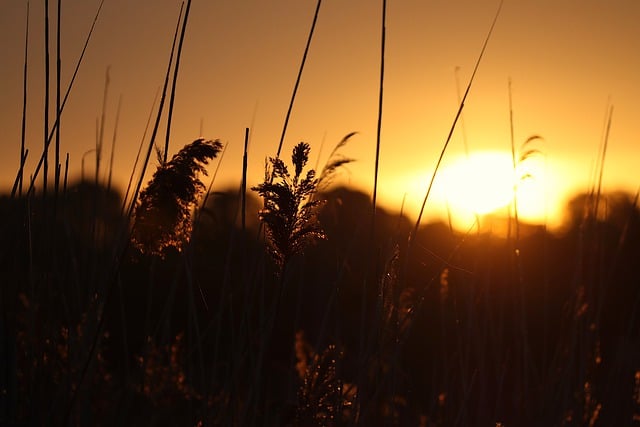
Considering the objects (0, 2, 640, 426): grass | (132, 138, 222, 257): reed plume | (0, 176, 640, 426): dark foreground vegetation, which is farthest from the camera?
(0, 176, 640, 426): dark foreground vegetation

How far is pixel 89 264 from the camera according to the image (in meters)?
2.39

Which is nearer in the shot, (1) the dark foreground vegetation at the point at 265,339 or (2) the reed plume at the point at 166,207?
(2) the reed plume at the point at 166,207

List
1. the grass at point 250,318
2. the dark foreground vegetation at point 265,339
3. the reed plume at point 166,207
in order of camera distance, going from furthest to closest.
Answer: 1. the dark foreground vegetation at point 265,339
2. the grass at point 250,318
3. the reed plume at point 166,207

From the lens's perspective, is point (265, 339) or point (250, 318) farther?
point (250, 318)

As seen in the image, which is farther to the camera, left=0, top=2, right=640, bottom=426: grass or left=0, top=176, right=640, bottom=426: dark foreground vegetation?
left=0, top=176, right=640, bottom=426: dark foreground vegetation

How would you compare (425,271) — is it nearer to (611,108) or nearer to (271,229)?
(611,108)

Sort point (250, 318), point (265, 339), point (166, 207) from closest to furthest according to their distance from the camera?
point (166, 207), point (265, 339), point (250, 318)

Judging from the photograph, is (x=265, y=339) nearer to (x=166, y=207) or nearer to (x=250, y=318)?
(x=250, y=318)

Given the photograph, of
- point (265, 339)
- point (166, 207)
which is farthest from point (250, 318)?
point (166, 207)

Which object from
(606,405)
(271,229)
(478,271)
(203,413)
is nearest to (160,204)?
(271,229)

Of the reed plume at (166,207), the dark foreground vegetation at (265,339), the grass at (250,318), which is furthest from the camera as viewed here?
the dark foreground vegetation at (265,339)

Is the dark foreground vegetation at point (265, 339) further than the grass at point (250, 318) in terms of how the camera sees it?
Yes

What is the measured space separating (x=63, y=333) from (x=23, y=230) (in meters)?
0.34

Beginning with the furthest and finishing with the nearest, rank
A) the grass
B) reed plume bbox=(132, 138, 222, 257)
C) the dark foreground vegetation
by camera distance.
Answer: the dark foreground vegetation < the grass < reed plume bbox=(132, 138, 222, 257)
